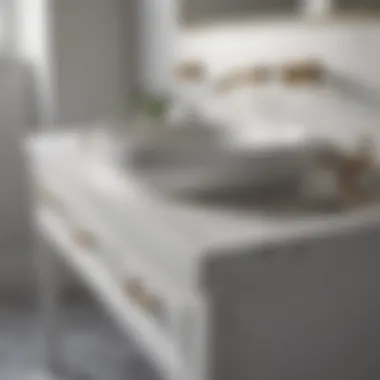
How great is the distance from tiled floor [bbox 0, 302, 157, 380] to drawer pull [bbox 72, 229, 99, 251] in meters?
0.70

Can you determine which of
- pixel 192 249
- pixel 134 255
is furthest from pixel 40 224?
pixel 192 249

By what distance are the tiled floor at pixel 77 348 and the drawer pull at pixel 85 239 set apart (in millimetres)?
696

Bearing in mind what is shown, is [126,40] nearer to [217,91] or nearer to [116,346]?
[217,91]

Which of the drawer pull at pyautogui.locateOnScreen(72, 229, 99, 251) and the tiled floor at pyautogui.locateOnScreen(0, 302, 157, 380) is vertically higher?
the drawer pull at pyautogui.locateOnScreen(72, 229, 99, 251)

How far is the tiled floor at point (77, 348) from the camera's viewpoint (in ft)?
7.59

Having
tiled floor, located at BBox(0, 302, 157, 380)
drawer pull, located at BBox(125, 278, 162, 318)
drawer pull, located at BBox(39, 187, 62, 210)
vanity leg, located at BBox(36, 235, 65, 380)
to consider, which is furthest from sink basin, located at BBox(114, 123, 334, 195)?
tiled floor, located at BBox(0, 302, 157, 380)

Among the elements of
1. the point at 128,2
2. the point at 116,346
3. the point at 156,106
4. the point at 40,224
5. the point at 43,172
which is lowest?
the point at 116,346

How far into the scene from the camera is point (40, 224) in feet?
6.72

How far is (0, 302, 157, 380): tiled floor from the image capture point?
231 cm

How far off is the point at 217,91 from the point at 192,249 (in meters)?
1.06

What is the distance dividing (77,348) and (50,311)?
0.28 metres

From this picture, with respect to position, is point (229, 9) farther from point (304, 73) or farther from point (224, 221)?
point (224, 221)

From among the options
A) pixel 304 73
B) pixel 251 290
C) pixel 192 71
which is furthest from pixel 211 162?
pixel 192 71

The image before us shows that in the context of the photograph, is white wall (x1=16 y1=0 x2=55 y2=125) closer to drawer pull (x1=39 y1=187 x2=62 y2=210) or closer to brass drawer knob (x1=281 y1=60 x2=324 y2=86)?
drawer pull (x1=39 y1=187 x2=62 y2=210)
